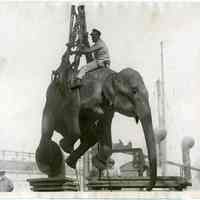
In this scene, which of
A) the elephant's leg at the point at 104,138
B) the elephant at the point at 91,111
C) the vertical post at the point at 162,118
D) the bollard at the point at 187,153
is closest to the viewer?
the elephant at the point at 91,111

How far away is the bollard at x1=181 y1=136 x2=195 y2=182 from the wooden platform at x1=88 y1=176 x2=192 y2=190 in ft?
2.20

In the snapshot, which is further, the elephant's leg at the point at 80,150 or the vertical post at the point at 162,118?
the vertical post at the point at 162,118

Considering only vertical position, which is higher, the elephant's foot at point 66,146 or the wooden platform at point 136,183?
the elephant's foot at point 66,146

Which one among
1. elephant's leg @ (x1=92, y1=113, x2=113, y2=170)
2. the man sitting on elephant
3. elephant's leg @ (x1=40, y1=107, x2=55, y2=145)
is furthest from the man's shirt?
elephant's leg @ (x1=40, y1=107, x2=55, y2=145)

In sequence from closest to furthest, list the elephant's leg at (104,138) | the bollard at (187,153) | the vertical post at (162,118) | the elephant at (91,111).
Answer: the elephant at (91,111)
the elephant's leg at (104,138)
the bollard at (187,153)
the vertical post at (162,118)

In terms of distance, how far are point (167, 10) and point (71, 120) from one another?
119 cm

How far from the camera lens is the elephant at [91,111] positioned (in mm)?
2979

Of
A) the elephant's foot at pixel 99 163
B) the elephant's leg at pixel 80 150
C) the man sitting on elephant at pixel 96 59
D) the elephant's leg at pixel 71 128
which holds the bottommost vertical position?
the elephant's foot at pixel 99 163

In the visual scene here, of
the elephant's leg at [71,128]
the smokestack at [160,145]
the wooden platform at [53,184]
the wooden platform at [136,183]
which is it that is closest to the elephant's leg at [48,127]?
the elephant's leg at [71,128]

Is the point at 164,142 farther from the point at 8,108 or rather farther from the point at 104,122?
the point at 8,108

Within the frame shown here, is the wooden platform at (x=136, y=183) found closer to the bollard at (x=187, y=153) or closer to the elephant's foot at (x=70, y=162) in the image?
the elephant's foot at (x=70, y=162)

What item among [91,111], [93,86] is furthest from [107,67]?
[91,111]

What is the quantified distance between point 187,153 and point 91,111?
1.11m

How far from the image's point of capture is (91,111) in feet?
10.2
